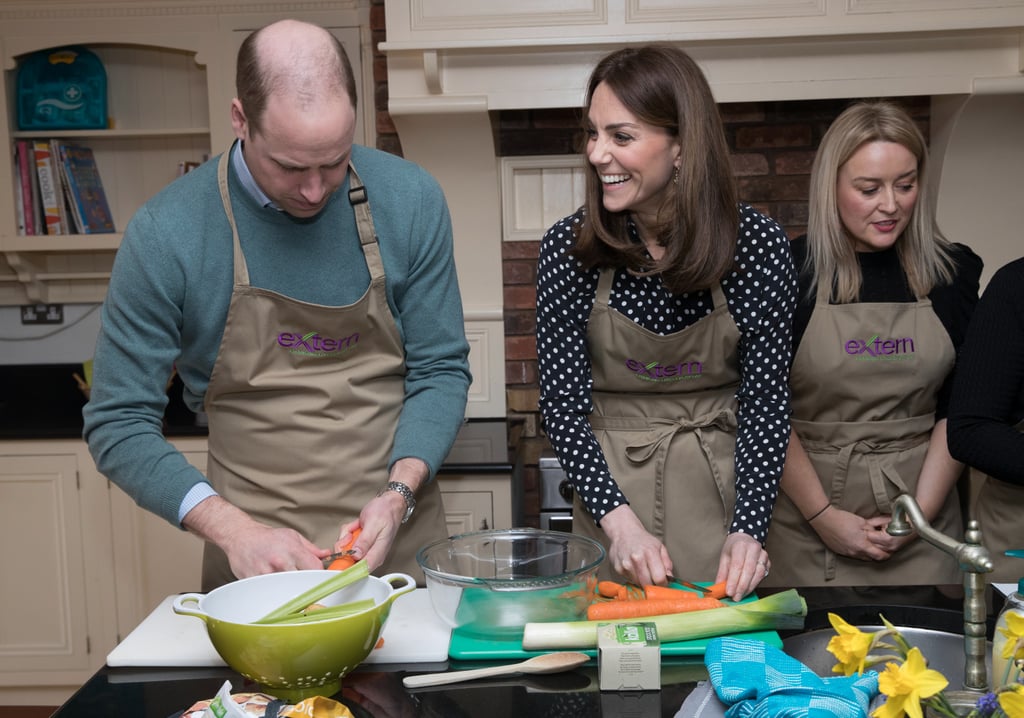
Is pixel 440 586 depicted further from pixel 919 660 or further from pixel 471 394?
pixel 471 394

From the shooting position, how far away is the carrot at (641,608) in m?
1.23

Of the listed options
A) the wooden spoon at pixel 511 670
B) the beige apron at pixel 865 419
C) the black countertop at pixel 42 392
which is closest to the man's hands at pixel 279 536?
the wooden spoon at pixel 511 670

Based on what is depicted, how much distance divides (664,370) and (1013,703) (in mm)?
1032

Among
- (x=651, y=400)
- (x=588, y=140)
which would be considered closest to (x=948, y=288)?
(x=651, y=400)

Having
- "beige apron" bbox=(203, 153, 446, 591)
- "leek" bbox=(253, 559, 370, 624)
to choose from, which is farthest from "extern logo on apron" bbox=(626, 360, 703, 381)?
"leek" bbox=(253, 559, 370, 624)

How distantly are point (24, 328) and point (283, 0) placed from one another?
1.37 metres

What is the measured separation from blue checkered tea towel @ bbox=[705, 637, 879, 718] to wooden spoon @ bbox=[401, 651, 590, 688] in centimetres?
15

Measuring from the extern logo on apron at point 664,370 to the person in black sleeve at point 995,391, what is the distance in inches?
17.4

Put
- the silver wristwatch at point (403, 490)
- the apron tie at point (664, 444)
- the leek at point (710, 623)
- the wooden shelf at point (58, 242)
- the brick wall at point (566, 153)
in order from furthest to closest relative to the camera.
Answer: the wooden shelf at point (58, 242), the brick wall at point (566, 153), the apron tie at point (664, 444), the silver wristwatch at point (403, 490), the leek at point (710, 623)

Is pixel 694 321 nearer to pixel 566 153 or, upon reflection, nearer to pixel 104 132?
pixel 566 153

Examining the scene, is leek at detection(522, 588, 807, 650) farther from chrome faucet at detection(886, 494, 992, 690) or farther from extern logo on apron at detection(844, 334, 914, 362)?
extern logo on apron at detection(844, 334, 914, 362)

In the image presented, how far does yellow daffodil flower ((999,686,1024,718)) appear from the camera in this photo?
765 millimetres

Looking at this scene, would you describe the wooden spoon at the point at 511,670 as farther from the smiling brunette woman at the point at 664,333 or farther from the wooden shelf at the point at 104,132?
the wooden shelf at the point at 104,132

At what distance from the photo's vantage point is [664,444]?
178 cm
